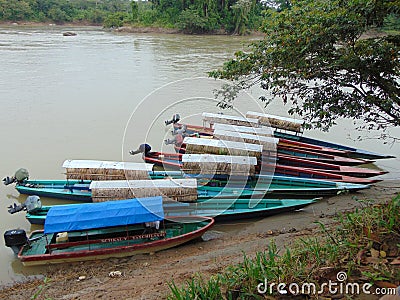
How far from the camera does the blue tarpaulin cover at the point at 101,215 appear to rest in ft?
21.4

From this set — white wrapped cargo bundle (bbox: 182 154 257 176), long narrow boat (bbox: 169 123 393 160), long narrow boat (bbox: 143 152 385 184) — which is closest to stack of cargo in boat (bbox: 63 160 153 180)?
white wrapped cargo bundle (bbox: 182 154 257 176)

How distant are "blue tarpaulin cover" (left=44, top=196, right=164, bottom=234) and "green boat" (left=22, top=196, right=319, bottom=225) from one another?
800 millimetres

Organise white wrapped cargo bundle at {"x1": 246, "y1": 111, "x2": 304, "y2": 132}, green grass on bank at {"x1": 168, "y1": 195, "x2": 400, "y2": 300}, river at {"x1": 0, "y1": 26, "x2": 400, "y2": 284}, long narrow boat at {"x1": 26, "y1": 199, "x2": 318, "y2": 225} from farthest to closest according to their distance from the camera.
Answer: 1. white wrapped cargo bundle at {"x1": 246, "y1": 111, "x2": 304, "y2": 132}
2. river at {"x1": 0, "y1": 26, "x2": 400, "y2": 284}
3. long narrow boat at {"x1": 26, "y1": 199, "x2": 318, "y2": 225}
4. green grass on bank at {"x1": 168, "y1": 195, "x2": 400, "y2": 300}

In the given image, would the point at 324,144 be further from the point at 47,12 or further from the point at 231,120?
the point at 47,12

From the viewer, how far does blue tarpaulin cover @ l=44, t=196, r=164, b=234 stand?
6535mm

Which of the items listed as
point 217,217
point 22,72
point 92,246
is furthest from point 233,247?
point 22,72

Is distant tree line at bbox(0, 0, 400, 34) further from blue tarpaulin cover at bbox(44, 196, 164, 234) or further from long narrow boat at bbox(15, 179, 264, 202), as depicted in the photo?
blue tarpaulin cover at bbox(44, 196, 164, 234)

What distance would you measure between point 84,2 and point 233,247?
73.2 meters

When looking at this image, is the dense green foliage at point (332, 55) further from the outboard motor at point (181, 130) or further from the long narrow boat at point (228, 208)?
the outboard motor at point (181, 130)

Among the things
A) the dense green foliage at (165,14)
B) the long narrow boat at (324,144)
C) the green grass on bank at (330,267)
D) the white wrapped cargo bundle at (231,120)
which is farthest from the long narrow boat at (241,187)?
the dense green foliage at (165,14)

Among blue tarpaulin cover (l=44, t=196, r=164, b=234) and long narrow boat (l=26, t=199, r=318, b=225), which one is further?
long narrow boat (l=26, t=199, r=318, b=225)

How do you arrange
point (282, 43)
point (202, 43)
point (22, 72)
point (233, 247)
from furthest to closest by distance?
point (202, 43), point (22, 72), point (233, 247), point (282, 43)

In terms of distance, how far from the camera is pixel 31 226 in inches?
323

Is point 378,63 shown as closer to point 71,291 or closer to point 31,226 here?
point 71,291
